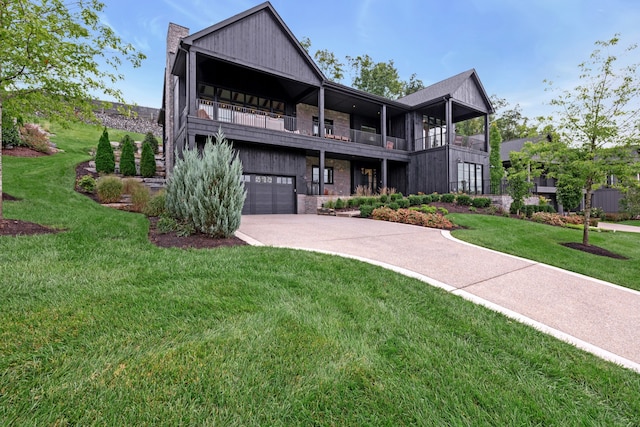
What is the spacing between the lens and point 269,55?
13102 millimetres

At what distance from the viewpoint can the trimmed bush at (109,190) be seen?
32.4 ft

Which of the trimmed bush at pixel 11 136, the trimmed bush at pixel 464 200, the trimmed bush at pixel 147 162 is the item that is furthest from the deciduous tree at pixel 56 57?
the trimmed bush at pixel 464 200

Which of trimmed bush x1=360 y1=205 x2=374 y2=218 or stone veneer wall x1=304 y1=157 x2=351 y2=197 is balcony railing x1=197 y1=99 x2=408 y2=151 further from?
trimmed bush x1=360 y1=205 x2=374 y2=218

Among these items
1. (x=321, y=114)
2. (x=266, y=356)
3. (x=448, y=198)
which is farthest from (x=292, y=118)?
(x=266, y=356)

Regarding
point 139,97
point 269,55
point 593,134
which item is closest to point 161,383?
point 139,97

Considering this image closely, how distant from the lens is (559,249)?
6.86 meters

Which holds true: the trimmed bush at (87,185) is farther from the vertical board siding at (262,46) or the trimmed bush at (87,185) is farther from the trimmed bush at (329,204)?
the trimmed bush at (329,204)

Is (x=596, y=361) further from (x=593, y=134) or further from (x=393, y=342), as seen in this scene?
(x=593, y=134)

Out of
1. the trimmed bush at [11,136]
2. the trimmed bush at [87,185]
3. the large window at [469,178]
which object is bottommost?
the trimmed bush at [87,185]

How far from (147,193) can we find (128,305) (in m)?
8.48

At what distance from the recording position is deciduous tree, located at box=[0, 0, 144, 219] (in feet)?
14.6

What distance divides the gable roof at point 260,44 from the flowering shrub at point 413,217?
7.80 meters

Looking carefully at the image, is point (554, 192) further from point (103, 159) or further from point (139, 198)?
point (103, 159)

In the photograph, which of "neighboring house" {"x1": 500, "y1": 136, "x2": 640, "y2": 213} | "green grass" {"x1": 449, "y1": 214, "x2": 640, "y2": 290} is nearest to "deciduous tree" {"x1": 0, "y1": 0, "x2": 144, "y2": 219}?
"green grass" {"x1": 449, "y1": 214, "x2": 640, "y2": 290}
